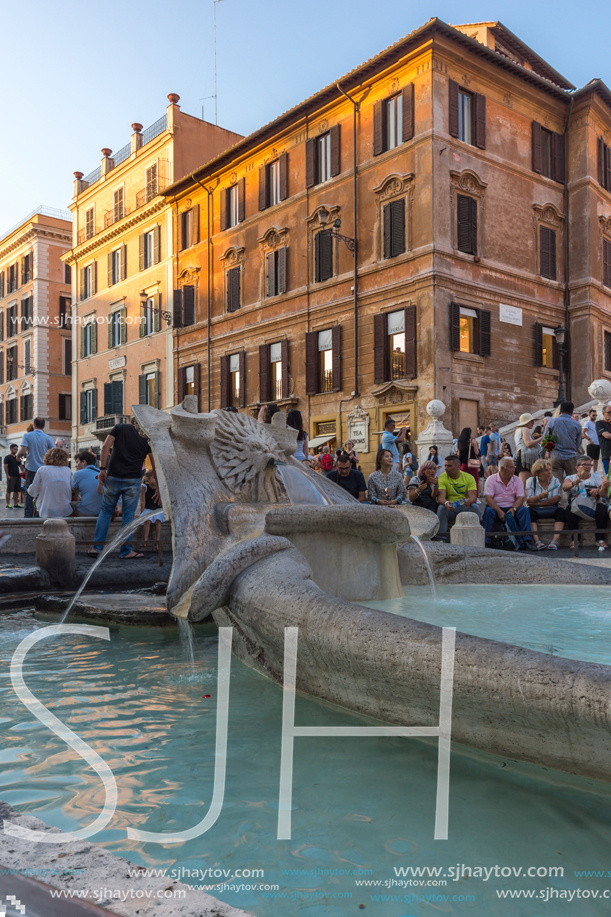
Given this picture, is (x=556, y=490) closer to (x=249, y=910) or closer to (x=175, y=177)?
(x=249, y=910)

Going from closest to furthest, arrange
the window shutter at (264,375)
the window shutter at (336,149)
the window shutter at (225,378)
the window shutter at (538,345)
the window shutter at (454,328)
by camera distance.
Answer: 1. the window shutter at (454,328)
2. the window shutter at (538,345)
3. the window shutter at (336,149)
4. the window shutter at (264,375)
5. the window shutter at (225,378)

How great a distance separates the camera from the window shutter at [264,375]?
2447cm

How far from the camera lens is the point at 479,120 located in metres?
20.5

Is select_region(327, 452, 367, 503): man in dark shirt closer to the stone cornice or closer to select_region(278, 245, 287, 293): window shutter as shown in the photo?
select_region(278, 245, 287, 293): window shutter

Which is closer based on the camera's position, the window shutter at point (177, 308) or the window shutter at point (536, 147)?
the window shutter at point (536, 147)

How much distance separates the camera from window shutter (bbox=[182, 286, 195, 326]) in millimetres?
28172

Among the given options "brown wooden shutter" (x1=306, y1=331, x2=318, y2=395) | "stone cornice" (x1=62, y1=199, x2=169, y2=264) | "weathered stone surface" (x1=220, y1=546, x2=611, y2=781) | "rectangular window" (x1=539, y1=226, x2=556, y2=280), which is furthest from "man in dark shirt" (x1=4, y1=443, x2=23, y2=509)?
"stone cornice" (x1=62, y1=199, x2=169, y2=264)

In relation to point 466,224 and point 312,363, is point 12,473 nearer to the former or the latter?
point 312,363

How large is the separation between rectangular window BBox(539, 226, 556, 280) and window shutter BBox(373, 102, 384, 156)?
5.47 m

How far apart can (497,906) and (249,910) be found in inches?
20.5

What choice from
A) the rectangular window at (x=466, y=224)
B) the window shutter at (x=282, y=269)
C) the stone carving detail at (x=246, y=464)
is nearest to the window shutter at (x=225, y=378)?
the window shutter at (x=282, y=269)

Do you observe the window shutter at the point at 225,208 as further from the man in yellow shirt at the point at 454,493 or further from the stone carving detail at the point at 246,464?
the stone carving detail at the point at 246,464

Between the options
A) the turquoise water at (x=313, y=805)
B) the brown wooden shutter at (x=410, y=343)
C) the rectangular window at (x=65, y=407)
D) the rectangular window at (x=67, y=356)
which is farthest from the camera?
the rectangular window at (x=67, y=356)

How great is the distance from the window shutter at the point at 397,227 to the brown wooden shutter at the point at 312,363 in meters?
3.71
